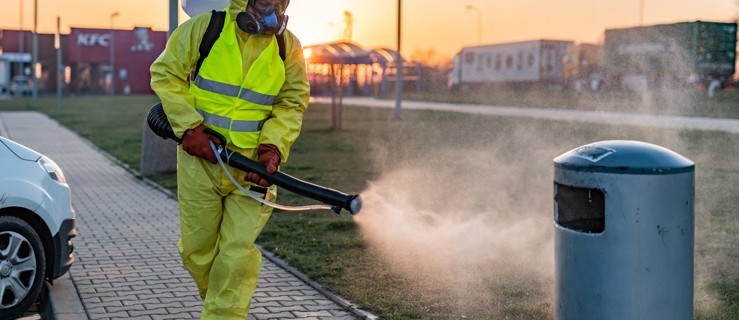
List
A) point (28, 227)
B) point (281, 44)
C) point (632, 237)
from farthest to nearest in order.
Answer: point (28, 227) < point (281, 44) < point (632, 237)

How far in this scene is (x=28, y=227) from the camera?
614 cm

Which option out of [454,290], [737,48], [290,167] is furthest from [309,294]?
[737,48]

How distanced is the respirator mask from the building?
7702cm

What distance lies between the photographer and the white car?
6.00m

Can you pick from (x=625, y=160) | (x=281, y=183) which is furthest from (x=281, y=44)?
(x=625, y=160)

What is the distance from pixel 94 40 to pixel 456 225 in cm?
7646

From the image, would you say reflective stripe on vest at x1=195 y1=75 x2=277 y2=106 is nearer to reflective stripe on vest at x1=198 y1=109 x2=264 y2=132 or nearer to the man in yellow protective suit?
the man in yellow protective suit

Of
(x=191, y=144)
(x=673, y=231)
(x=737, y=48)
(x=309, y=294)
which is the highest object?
(x=737, y=48)

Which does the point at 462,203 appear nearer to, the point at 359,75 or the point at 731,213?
the point at 731,213

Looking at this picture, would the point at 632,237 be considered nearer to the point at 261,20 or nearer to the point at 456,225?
the point at 261,20

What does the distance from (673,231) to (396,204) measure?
22.2 ft

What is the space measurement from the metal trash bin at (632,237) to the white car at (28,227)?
3.38 metres

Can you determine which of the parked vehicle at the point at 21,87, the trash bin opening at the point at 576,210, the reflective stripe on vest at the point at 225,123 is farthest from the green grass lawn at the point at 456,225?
the parked vehicle at the point at 21,87

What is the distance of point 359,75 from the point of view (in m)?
68.1
